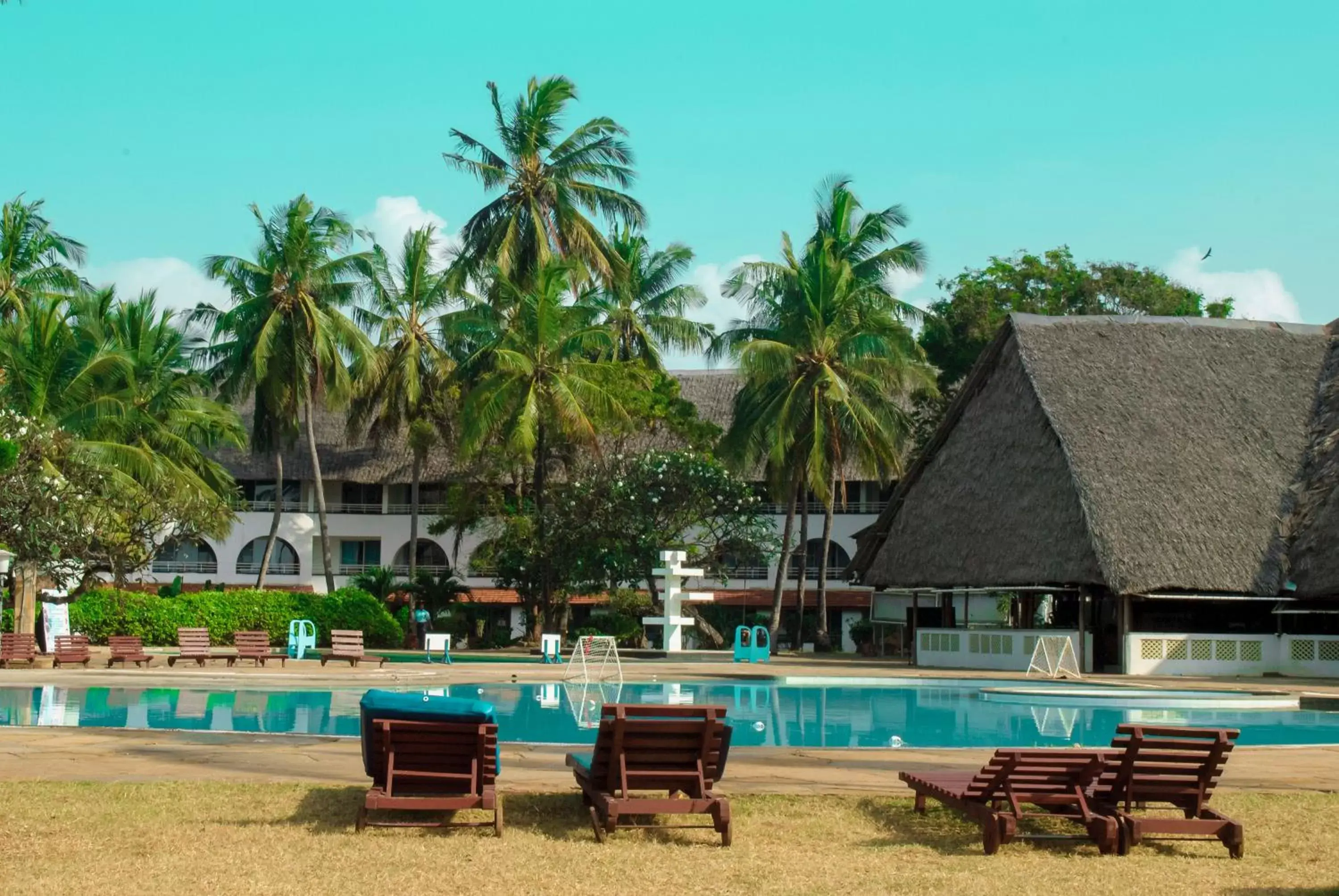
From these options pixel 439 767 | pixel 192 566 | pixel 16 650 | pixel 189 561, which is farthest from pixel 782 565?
pixel 439 767

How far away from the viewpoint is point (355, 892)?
6.79 meters

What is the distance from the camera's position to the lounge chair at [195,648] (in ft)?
81.6

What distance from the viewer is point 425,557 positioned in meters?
51.1

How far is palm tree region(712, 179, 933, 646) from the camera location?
3591 centimetres

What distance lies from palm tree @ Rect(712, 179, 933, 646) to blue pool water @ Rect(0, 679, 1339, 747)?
12.1 metres

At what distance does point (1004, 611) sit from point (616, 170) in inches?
632

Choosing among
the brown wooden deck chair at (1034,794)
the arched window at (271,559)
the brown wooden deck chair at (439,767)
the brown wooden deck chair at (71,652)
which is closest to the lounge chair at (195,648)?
the brown wooden deck chair at (71,652)

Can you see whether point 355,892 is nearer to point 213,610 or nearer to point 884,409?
point 213,610

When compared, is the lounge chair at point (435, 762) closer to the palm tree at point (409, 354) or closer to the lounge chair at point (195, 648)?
the lounge chair at point (195, 648)

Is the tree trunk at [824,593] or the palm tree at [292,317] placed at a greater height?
the palm tree at [292,317]

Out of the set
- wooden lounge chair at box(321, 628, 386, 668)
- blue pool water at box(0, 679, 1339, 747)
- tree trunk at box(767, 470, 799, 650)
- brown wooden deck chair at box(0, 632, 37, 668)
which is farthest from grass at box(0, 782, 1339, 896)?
tree trunk at box(767, 470, 799, 650)

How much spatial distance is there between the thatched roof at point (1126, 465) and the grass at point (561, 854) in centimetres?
1956

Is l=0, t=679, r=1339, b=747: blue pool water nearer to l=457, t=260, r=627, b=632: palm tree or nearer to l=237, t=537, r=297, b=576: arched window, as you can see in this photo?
l=457, t=260, r=627, b=632: palm tree

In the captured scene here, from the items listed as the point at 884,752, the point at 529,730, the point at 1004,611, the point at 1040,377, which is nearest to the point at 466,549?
the point at 1004,611
